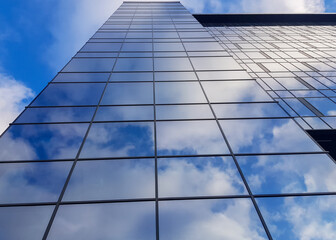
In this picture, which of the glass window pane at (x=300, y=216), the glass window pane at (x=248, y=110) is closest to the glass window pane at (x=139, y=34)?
the glass window pane at (x=248, y=110)

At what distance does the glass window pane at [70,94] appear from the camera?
8266 millimetres

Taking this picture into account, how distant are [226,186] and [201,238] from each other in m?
1.42

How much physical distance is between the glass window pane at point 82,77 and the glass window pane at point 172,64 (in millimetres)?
2446

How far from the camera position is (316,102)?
55.0 ft

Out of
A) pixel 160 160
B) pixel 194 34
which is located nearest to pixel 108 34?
pixel 194 34

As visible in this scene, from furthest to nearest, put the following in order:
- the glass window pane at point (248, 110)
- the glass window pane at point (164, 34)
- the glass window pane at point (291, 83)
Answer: the glass window pane at point (291, 83), the glass window pane at point (164, 34), the glass window pane at point (248, 110)

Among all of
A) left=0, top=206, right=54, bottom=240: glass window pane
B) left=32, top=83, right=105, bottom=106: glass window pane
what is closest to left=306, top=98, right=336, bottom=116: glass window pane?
left=32, top=83, right=105, bottom=106: glass window pane

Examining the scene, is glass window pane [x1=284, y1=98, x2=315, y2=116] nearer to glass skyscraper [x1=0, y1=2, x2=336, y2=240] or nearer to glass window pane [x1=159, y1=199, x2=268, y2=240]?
glass skyscraper [x1=0, y1=2, x2=336, y2=240]

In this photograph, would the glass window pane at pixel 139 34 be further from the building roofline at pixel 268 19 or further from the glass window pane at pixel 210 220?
the building roofline at pixel 268 19

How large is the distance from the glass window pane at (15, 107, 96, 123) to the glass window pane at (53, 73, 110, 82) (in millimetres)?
2096

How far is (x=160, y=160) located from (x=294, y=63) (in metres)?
22.1

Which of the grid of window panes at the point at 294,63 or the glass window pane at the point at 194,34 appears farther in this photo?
the grid of window panes at the point at 294,63

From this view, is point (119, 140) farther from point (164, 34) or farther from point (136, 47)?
point (164, 34)

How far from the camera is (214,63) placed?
11016mm
